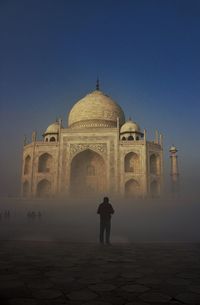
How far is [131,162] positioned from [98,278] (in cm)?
2575

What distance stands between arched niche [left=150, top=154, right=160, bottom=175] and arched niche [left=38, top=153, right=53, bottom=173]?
10.4 m

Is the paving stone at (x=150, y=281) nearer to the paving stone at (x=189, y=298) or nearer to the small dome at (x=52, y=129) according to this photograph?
the paving stone at (x=189, y=298)

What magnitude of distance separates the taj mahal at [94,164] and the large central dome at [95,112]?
282 cm

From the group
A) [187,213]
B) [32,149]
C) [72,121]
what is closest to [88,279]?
[187,213]

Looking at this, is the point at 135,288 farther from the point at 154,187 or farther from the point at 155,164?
the point at 155,164

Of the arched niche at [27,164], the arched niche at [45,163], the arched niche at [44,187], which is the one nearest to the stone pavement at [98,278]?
the arched niche at [44,187]

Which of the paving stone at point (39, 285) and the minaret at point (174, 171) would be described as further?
the minaret at point (174, 171)

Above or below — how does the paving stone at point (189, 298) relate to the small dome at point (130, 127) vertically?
below

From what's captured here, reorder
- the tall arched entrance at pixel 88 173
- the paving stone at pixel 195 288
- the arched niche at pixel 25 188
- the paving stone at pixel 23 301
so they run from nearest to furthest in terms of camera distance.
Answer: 1. the paving stone at pixel 23 301
2. the paving stone at pixel 195 288
3. the tall arched entrance at pixel 88 173
4. the arched niche at pixel 25 188

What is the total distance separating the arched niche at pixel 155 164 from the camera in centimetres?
2836

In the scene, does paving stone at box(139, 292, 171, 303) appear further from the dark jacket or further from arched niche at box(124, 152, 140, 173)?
arched niche at box(124, 152, 140, 173)

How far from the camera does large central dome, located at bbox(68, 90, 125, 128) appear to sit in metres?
32.2

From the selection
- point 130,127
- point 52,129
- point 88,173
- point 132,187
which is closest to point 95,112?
point 130,127

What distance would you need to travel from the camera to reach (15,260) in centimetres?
414
